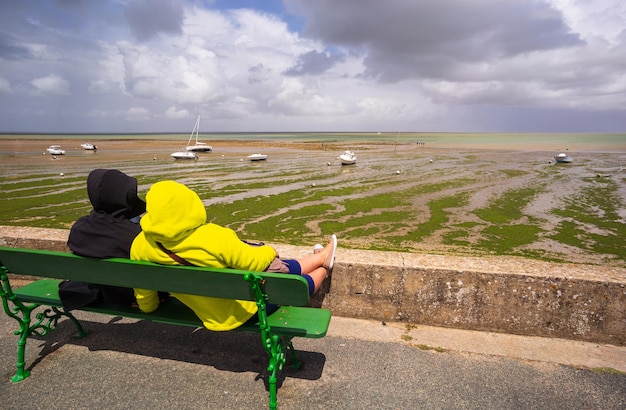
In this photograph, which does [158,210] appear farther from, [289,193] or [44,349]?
[289,193]

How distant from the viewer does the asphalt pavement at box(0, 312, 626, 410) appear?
262 cm

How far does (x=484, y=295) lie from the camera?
136 inches

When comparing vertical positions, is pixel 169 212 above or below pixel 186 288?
above

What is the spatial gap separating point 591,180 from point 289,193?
1960 cm

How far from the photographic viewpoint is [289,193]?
16.9 meters

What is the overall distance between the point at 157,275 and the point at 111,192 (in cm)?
81

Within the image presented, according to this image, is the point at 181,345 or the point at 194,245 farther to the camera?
the point at 181,345

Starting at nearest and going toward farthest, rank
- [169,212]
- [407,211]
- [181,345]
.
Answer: [169,212]
[181,345]
[407,211]

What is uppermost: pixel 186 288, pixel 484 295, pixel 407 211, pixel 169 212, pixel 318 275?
pixel 169 212

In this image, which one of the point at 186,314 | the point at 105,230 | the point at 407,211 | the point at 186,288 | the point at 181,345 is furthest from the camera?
the point at 407,211

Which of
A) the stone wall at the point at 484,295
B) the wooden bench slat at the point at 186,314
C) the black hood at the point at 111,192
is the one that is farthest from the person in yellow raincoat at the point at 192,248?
the stone wall at the point at 484,295

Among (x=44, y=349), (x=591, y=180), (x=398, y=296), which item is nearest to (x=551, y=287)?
(x=398, y=296)

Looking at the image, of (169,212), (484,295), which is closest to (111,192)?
(169,212)

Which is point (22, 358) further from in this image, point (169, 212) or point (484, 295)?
point (484, 295)
